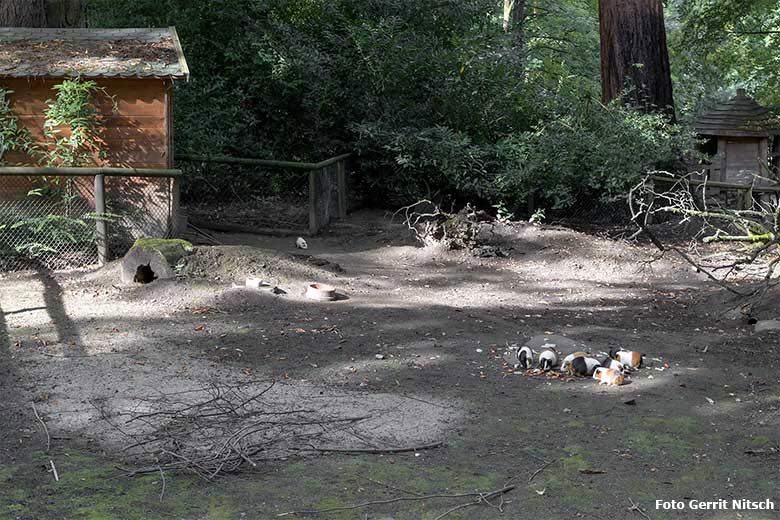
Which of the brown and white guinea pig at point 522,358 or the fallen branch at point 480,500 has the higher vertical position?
the brown and white guinea pig at point 522,358

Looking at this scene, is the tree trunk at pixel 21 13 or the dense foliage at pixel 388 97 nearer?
the dense foliage at pixel 388 97

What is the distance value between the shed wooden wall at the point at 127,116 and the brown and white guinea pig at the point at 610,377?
6.20 meters

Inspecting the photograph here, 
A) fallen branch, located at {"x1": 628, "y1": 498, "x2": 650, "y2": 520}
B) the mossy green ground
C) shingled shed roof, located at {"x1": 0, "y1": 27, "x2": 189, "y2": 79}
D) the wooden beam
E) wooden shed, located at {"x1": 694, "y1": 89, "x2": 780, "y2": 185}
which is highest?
shingled shed roof, located at {"x1": 0, "y1": 27, "x2": 189, "y2": 79}

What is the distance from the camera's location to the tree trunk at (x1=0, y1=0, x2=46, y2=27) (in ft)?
45.5

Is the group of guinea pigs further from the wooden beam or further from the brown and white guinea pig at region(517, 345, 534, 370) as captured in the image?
the wooden beam

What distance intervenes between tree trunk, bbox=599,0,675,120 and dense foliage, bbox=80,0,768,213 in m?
0.73

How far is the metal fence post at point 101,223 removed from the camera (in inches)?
397

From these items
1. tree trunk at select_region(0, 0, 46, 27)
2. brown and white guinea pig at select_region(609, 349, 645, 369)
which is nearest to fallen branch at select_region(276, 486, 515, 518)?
brown and white guinea pig at select_region(609, 349, 645, 369)

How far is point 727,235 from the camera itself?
25.6ft

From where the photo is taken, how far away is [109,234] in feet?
33.9

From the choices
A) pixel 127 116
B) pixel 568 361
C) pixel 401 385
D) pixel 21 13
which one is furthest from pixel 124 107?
pixel 568 361

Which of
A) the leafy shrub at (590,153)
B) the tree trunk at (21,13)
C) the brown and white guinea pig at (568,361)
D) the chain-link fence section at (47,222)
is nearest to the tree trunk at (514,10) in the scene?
the leafy shrub at (590,153)

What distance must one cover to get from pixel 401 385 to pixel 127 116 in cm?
578

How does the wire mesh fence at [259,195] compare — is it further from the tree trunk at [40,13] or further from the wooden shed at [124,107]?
the tree trunk at [40,13]
